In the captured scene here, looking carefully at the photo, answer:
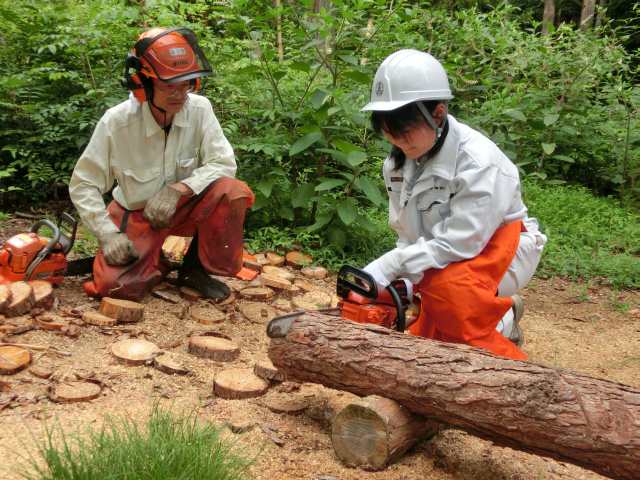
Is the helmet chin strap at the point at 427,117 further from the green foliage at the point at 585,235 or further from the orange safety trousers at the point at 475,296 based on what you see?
the green foliage at the point at 585,235

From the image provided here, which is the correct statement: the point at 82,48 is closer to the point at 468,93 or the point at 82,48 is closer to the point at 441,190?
the point at 441,190

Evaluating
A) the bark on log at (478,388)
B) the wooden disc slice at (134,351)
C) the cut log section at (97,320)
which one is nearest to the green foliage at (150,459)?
the bark on log at (478,388)

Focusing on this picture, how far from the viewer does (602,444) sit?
1931 millimetres

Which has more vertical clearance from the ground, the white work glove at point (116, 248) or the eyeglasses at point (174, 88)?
the eyeglasses at point (174, 88)

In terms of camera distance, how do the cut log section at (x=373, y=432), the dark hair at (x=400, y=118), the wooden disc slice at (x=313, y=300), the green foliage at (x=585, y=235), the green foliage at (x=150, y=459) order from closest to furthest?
the green foliage at (x=150, y=459), the cut log section at (x=373, y=432), the dark hair at (x=400, y=118), the wooden disc slice at (x=313, y=300), the green foliage at (x=585, y=235)

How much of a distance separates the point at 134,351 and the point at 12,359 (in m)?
0.48

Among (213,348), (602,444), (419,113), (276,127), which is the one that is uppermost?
(419,113)

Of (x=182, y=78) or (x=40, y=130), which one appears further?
(x=40, y=130)

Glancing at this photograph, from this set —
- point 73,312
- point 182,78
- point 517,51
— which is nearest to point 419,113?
point 182,78

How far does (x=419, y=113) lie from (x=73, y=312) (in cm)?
194

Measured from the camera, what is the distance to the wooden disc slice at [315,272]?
428cm

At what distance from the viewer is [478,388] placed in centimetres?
212

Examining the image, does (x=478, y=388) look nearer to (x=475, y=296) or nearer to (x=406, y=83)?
(x=475, y=296)

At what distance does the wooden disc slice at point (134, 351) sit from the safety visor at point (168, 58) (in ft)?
4.07
